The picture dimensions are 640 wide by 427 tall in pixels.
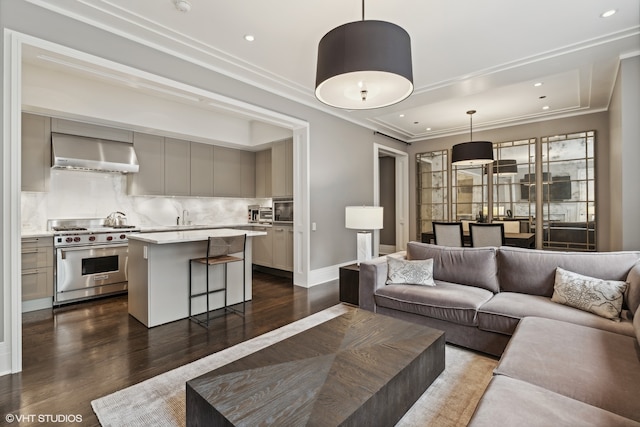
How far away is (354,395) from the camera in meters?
1.40

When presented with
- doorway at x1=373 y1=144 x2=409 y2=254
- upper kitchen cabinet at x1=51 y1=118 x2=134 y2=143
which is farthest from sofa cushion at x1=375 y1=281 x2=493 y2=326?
upper kitchen cabinet at x1=51 y1=118 x2=134 y2=143

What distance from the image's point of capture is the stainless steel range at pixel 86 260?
3857 millimetres

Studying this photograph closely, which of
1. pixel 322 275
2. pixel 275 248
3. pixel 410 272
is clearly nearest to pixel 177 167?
pixel 275 248

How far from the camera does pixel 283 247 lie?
5469 mm

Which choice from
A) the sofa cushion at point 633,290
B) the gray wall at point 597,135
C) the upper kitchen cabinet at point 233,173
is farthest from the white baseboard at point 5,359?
the gray wall at point 597,135

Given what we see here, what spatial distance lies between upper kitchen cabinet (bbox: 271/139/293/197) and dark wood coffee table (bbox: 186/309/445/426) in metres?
3.66

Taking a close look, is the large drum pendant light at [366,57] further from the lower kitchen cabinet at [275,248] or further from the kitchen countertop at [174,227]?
the kitchen countertop at [174,227]

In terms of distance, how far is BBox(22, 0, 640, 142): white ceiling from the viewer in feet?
8.59

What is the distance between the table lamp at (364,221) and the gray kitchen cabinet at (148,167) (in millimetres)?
3440

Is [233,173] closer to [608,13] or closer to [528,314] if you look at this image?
[528,314]

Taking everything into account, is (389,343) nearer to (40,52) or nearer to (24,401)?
(24,401)

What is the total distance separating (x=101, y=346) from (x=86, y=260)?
74.0 inches

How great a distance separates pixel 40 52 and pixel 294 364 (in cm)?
319

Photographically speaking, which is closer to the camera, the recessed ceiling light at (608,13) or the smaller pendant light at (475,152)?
the recessed ceiling light at (608,13)
